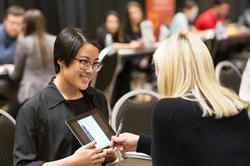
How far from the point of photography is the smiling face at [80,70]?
5.87 ft

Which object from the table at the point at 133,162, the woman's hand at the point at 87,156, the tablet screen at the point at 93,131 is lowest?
the table at the point at 133,162

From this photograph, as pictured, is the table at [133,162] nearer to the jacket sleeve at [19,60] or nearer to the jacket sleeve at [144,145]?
the jacket sleeve at [144,145]

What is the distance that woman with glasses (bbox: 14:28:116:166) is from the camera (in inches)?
66.7

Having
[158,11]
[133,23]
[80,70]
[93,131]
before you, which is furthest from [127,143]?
[158,11]

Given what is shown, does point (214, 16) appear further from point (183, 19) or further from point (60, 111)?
point (60, 111)

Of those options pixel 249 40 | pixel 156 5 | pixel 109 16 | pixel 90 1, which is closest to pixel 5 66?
pixel 109 16

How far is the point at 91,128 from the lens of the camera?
1776mm

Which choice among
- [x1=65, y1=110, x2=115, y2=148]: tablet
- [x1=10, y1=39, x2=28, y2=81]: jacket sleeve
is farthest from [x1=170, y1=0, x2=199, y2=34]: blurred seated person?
[x1=65, y1=110, x2=115, y2=148]: tablet

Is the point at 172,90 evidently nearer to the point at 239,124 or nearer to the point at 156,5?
the point at 239,124

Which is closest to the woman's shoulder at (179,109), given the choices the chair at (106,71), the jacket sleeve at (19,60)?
the chair at (106,71)

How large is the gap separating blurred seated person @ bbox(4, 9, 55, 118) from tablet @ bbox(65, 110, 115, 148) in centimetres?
188

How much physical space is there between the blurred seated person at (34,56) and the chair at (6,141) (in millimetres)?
1580

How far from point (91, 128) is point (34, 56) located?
1.99m

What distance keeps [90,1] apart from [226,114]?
613 cm
